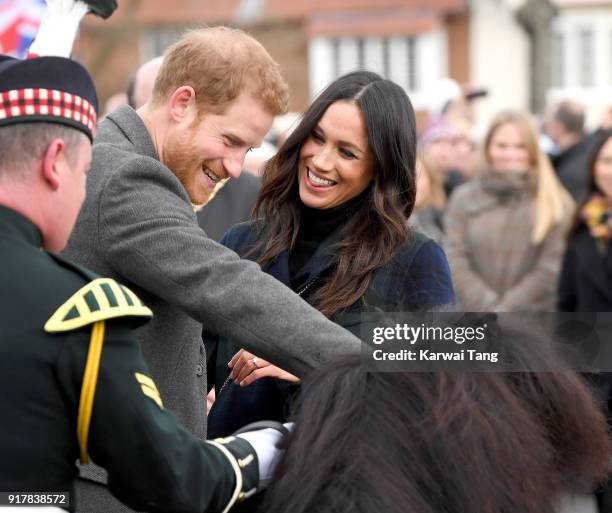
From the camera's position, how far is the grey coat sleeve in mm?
2303

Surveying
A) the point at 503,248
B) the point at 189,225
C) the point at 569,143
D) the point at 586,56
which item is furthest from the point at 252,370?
the point at 586,56

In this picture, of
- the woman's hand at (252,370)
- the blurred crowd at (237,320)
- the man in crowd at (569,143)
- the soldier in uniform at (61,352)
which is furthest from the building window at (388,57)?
the soldier in uniform at (61,352)

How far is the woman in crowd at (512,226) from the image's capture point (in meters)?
6.37

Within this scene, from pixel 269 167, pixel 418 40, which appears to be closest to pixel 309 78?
pixel 418 40

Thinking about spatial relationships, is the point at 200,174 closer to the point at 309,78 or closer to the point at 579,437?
the point at 579,437

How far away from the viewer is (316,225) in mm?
3129

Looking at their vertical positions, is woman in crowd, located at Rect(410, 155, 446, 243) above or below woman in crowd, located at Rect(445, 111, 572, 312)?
above

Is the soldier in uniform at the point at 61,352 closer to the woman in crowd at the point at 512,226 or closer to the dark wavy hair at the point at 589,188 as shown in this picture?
the dark wavy hair at the point at 589,188

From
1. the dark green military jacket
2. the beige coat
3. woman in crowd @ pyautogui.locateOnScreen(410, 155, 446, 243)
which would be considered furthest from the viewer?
→ woman in crowd @ pyautogui.locateOnScreen(410, 155, 446, 243)

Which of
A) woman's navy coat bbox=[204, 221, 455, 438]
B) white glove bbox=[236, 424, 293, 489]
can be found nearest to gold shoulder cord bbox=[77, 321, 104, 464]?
white glove bbox=[236, 424, 293, 489]

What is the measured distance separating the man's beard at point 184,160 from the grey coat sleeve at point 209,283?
1.00 feet

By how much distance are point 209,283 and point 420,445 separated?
546mm

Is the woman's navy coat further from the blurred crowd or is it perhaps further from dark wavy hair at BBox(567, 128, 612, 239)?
dark wavy hair at BBox(567, 128, 612, 239)

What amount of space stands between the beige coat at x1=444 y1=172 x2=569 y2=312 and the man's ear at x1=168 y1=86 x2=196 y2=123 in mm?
3774
